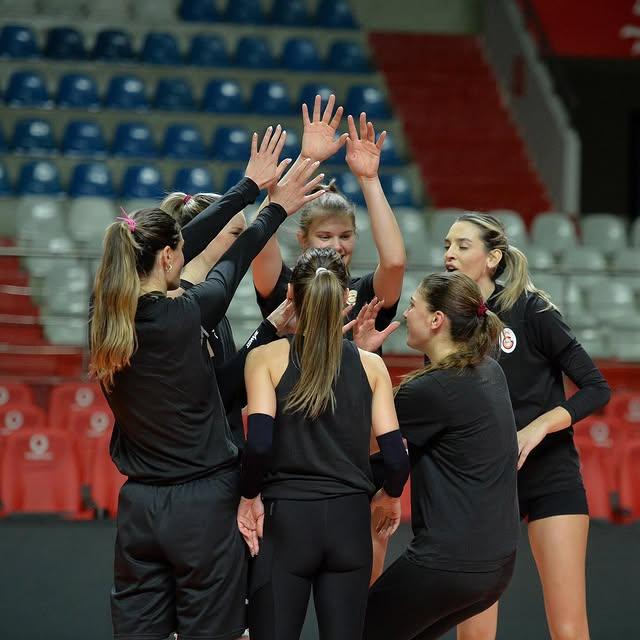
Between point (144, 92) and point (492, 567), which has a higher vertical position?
point (144, 92)

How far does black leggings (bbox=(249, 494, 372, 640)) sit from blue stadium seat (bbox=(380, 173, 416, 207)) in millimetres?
8142

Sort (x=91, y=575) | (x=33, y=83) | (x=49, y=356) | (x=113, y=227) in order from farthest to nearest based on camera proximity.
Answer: (x=33, y=83)
(x=49, y=356)
(x=91, y=575)
(x=113, y=227)

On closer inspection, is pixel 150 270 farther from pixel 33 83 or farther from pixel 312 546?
pixel 33 83

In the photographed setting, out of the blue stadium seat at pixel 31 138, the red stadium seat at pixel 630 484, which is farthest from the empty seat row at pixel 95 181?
the red stadium seat at pixel 630 484

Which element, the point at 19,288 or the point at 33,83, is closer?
the point at 19,288

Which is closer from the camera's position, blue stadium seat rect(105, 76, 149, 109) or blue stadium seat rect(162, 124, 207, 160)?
blue stadium seat rect(162, 124, 207, 160)

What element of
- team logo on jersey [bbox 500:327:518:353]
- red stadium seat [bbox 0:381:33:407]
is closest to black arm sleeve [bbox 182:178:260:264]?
team logo on jersey [bbox 500:327:518:353]

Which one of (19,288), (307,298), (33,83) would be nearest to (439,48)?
(33,83)

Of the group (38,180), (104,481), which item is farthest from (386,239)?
(38,180)

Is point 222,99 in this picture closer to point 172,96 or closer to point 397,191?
point 172,96

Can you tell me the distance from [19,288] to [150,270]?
5832mm

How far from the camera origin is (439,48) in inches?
525

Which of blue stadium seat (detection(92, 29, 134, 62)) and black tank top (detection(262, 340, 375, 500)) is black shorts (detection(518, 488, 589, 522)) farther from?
blue stadium seat (detection(92, 29, 134, 62))

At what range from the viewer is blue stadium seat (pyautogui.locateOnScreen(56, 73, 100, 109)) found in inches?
442
